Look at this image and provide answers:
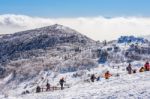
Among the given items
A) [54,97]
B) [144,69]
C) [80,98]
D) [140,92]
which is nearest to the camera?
[140,92]

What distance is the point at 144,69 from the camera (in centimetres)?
6994

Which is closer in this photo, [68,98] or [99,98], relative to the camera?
[99,98]

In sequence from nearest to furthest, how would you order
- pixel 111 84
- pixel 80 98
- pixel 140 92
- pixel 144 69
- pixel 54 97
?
pixel 140 92
pixel 80 98
pixel 54 97
pixel 111 84
pixel 144 69

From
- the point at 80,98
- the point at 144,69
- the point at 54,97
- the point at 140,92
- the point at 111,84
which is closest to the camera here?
the point at 140,92

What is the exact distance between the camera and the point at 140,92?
43.8 m

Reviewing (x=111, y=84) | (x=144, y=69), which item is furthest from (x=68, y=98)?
(x=144, y=69)

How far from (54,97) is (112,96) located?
11.0m

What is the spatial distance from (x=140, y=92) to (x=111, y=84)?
1378cm

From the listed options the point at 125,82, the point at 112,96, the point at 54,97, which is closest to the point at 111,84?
the point at 125,82

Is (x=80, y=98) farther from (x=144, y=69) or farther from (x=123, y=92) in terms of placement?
(x=144, y=69)

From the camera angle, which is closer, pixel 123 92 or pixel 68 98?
pixel 123 92

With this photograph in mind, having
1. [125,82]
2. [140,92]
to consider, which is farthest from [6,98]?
[140,92]

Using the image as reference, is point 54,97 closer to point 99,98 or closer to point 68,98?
point 68,98

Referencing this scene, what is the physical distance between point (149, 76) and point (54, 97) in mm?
13189
